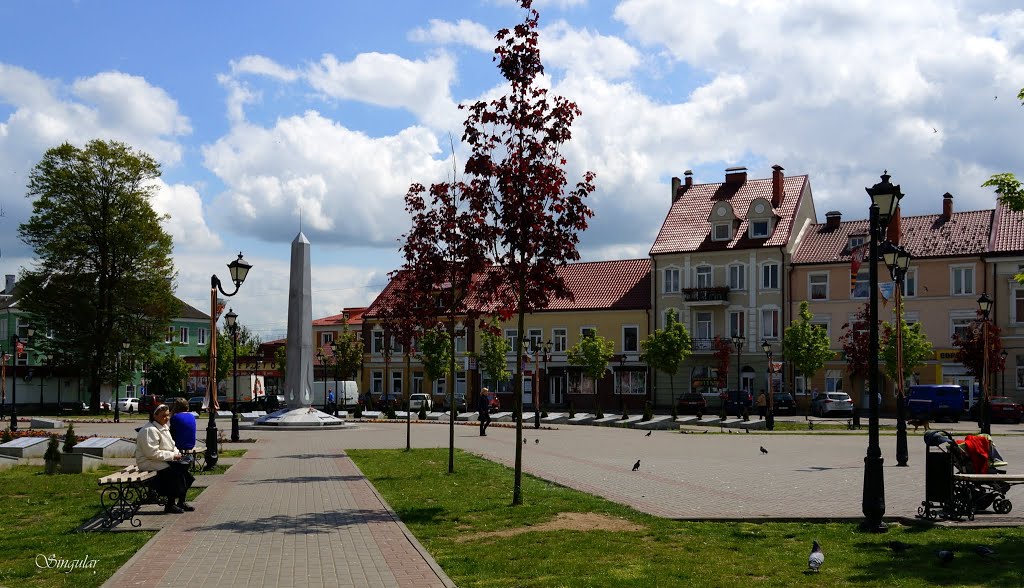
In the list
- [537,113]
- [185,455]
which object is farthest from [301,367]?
[537,113]

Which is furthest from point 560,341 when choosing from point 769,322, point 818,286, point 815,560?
point 815,560

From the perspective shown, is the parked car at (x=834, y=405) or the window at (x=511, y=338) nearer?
the parked car at (x=834, y=405)

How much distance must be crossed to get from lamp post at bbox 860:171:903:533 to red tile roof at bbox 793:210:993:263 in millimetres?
45722

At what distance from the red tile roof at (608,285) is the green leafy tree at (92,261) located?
15.4 m

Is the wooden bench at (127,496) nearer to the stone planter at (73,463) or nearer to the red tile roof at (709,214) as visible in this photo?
the stone planter at (73,463)

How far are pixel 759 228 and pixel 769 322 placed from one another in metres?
5.87

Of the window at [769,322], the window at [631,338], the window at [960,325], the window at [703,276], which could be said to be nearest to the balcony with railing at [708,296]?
the window at [703,276]

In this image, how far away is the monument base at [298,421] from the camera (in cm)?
3997

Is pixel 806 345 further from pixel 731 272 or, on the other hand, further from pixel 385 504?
pixel 385 504

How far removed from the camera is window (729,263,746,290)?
61469 mm

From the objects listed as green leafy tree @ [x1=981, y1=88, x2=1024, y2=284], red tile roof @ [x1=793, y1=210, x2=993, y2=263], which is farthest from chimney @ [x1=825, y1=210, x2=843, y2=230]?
green leafy tree @ [x1=981, y1=88, x2=1024, y2=284]

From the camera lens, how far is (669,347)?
58.0m

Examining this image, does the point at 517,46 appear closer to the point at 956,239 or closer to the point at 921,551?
the point at 921,551

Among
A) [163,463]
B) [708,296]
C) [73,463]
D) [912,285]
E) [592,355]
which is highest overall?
[912,285]
